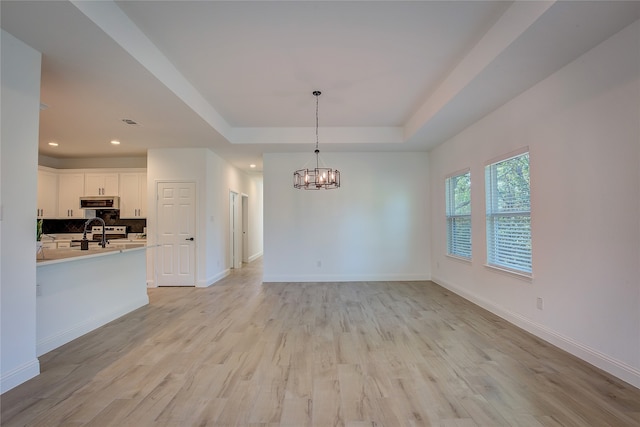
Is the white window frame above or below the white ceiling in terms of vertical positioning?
below

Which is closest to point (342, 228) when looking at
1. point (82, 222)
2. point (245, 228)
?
point (245, 228)

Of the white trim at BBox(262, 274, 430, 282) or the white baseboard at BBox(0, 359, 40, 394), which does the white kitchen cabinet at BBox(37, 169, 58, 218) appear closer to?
the white trim at BBox(262, 274, 430, 282)

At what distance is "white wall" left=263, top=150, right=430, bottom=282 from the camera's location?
6066 mm

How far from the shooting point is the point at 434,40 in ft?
9.11

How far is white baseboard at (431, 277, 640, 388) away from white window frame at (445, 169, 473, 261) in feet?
3.41

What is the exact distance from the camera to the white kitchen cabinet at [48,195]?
6.18m

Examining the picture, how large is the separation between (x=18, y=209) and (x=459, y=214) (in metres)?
5.42

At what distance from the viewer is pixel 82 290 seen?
3338mm

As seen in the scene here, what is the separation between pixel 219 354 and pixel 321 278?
11.2 feet

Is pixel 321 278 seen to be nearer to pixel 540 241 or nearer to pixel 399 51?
pixel 540 241

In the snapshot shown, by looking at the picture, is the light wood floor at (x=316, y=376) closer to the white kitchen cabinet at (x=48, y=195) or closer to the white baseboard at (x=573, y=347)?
the white baseboard at (x=573, y=347)

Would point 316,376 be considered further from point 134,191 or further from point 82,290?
point 134,191

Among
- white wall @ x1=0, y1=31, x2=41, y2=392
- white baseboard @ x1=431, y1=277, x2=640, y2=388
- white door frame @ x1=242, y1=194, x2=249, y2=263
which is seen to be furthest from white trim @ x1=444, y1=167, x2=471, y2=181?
white door frame @ x1=242, y1=194, x2=249, y2=263

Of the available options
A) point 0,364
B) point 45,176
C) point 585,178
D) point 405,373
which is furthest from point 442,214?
point 45,176
